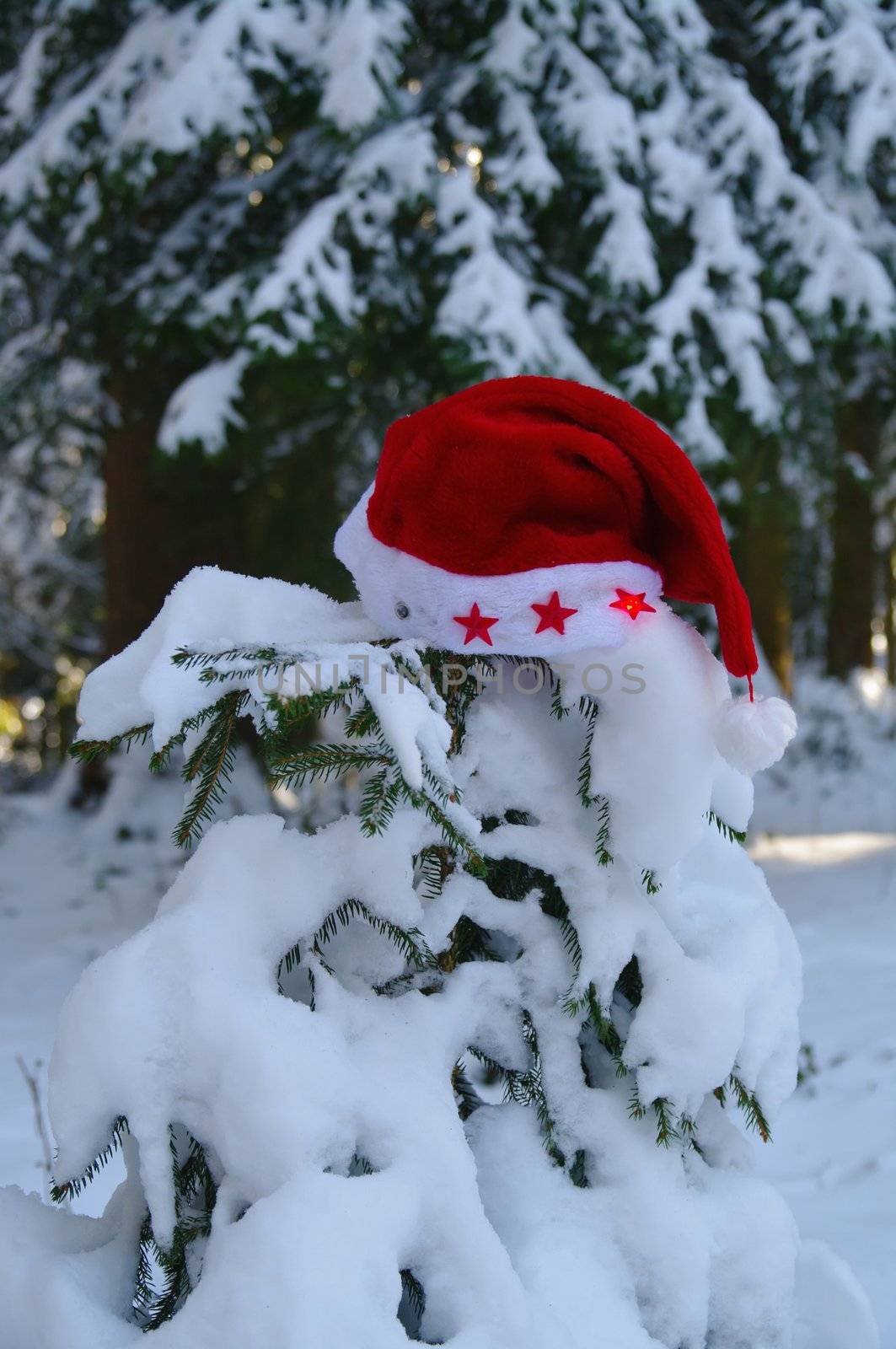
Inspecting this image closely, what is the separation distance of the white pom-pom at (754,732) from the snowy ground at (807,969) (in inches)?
47.2

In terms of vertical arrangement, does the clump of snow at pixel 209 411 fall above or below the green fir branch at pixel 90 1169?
below

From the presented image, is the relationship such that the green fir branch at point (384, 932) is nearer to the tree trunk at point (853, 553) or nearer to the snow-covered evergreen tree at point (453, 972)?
the snow-covered evergreen tree at point (453, 972)

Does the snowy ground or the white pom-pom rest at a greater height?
the white pom-pom

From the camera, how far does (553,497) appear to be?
1.46 metres

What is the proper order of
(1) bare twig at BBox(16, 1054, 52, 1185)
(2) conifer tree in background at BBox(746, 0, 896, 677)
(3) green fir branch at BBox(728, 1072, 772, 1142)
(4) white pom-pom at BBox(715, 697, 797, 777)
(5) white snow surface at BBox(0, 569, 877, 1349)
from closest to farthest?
(5) white snow surface at BBox(0, 569, 877, 1349)
(4) white pom-pom at BBox(715, 697, 797, 777)
(3) green fir branch at BBox(728, 1072, 772, 1142)
(1) bare twig at BBox(16, 1054, 52, 1185)
(2) conifer tree in background at BBox(746, 0, 896, 677)

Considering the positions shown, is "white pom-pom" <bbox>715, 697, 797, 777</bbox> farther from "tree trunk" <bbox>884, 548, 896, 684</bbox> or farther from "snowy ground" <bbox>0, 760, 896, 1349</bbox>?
"tree trunk" <bbox>884, 548, 896, 684</bbox>

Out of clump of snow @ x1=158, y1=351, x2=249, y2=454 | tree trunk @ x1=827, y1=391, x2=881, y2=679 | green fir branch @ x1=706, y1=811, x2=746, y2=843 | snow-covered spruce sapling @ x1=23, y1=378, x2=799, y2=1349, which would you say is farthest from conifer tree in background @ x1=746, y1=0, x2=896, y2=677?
snow-covered spruce sapling @ x1=23, y1=378, x2=799, y2=1349

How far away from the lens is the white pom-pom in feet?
4.62

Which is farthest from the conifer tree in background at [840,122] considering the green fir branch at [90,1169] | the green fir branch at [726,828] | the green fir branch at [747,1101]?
the green fir branch at [90,1169]

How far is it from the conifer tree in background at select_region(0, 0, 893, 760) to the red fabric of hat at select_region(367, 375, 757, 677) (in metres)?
2.77

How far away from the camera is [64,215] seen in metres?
5.08

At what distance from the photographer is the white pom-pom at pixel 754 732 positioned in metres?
1.41

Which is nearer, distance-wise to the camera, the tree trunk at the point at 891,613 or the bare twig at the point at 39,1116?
the bare twig at the point at 39,1116

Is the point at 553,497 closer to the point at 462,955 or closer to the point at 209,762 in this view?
the point at 209,762
